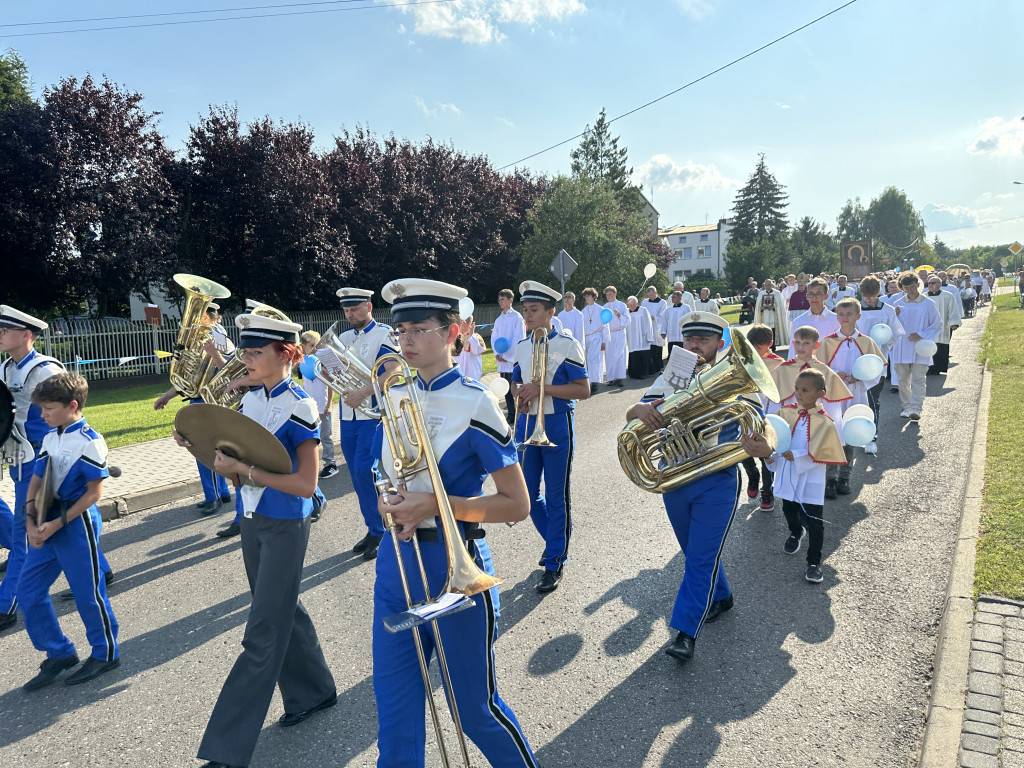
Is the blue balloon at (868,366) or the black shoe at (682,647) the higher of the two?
the blue balloon at (868,366)

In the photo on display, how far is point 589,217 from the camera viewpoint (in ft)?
91.6

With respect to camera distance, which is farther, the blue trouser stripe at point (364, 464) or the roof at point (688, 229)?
the roof at point (688, 229)

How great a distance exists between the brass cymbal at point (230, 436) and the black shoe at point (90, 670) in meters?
1.81

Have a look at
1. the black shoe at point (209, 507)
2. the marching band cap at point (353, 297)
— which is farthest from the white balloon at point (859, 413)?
the black shoe at point (209, 507)

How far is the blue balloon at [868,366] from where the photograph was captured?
6699 millimetres

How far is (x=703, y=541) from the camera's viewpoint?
3871 mm

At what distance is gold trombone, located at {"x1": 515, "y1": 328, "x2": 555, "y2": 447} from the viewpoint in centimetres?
492

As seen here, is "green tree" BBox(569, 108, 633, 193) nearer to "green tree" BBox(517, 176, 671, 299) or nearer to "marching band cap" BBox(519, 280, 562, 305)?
"green tree" BBox(517, 176, 671, 299)

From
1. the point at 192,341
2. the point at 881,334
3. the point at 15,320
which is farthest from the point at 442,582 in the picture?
the point at 881,334

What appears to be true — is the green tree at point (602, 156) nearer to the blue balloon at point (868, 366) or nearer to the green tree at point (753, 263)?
the green tree at point (753, 263)

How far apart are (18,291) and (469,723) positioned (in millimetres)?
20446

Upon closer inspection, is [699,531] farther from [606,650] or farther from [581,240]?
[581,240]

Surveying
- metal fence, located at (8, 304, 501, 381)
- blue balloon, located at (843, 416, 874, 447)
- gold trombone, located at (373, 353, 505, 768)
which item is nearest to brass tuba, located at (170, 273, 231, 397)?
gold trombone, located at (373, 353, 505, 768)

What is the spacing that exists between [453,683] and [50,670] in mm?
2849
